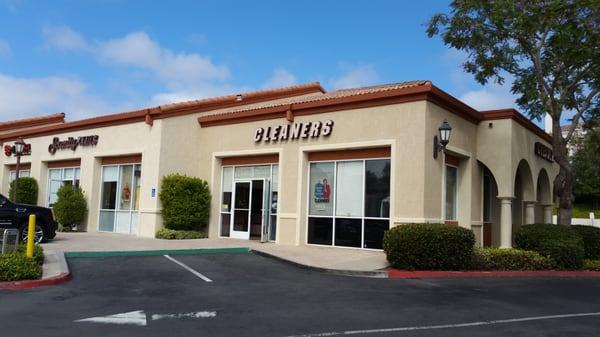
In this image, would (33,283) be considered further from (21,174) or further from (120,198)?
(21,174)

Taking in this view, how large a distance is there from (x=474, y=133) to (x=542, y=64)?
9.66 ft

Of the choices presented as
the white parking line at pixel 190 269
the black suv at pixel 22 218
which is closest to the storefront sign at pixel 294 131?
the white parking line at pixel 190 269

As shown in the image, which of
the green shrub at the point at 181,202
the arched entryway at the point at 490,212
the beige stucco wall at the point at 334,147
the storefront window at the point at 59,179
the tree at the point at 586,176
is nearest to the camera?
the beige stucco wall at the point at 334,147

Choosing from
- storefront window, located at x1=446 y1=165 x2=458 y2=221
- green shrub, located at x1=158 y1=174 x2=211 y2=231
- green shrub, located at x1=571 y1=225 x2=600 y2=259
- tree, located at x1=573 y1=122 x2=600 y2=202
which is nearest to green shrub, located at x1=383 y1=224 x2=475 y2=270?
storefront window, located at x1=446 y1=165 x2=458 y2=221

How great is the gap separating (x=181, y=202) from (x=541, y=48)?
12.6 meters

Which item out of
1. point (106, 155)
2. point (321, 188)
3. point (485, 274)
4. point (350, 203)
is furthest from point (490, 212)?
point (106, 155)

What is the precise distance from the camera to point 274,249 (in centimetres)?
1590

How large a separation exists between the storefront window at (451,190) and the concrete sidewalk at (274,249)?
10.1 feet

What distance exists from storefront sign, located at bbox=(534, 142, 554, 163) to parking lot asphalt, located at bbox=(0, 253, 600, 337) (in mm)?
8098

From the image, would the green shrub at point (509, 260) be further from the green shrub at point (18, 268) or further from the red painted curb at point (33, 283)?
the green shrub at point (18, 268)

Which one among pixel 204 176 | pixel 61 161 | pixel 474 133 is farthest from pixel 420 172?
pixel 61 161

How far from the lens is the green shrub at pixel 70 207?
2133 centimetres

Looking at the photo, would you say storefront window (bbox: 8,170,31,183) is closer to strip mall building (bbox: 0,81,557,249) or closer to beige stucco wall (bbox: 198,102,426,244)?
strip mall building (bbox: 0,81,557,249)

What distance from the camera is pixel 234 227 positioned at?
762 inches
